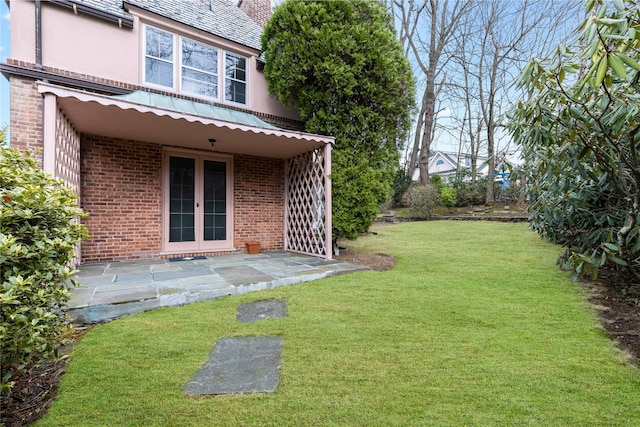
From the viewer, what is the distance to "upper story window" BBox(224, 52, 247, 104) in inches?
287

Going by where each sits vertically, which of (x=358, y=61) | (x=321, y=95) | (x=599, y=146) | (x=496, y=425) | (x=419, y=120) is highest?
(x=419, y=120)

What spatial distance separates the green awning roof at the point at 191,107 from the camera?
562 cm

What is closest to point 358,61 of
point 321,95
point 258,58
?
point 321,95

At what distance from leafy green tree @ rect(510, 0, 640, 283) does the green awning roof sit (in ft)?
13.6

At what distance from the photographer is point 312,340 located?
2.75 m

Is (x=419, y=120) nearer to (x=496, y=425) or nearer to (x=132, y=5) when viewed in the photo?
(x=132, y=5)

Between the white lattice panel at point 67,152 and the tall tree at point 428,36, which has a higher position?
the tall tree at point 428,36

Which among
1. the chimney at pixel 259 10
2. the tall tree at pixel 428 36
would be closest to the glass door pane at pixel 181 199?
the chimney at pixel 259 10

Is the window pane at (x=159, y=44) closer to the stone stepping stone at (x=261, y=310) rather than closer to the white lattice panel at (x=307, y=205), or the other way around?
the white lattice panel at (x=307, y=205)

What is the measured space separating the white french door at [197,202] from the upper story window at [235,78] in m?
1.55

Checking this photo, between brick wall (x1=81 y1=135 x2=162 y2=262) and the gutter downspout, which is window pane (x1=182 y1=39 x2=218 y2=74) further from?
the gutter downspout

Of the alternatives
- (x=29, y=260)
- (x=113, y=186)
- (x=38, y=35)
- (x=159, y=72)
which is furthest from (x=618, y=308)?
(x=38, y=35)

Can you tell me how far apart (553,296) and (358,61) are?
5.24 meters

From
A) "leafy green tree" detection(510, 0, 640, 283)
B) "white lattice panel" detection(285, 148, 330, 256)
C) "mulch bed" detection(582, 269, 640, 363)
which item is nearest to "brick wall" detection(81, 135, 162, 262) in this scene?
"white lattice panel" detection(285, 148, 330, 256)
